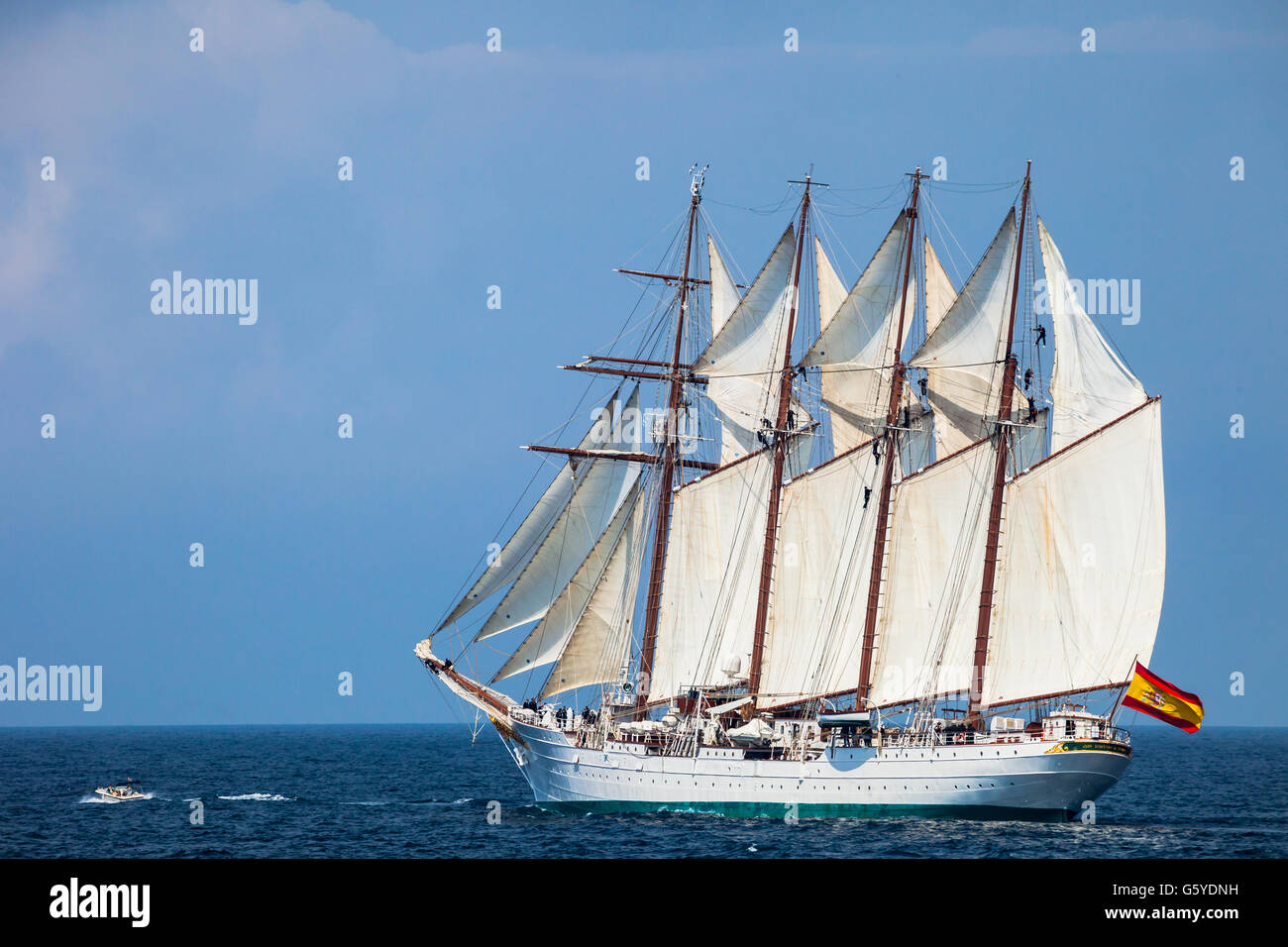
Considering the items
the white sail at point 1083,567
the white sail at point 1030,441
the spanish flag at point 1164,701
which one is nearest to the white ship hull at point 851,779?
the spanish flag at point 1164,701

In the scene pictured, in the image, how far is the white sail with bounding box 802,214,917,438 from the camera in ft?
191

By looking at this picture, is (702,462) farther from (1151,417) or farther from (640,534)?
(1151,417)

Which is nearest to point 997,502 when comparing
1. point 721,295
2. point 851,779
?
point 851,779

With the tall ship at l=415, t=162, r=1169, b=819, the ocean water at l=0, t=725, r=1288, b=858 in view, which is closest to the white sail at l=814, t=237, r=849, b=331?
the tall ship at l=415, t=162, r=1169, b=819

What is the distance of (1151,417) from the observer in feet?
170

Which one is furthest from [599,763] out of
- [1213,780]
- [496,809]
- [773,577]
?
[1213,780]

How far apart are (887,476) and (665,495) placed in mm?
10713

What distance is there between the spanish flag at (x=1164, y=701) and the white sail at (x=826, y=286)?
2077 cm

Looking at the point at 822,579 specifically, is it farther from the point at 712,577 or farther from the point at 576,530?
the point at 576,530

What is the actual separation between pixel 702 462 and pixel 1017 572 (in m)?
16.4

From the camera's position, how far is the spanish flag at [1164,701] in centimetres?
4791

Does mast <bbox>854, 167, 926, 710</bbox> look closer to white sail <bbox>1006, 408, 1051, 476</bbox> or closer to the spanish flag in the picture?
white sail <bbox>1006, 408, 1051, 476</bbox>

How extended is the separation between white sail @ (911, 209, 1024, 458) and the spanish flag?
12.4m

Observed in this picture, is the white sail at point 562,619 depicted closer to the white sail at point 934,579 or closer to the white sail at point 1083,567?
the white sail at point 934,579
